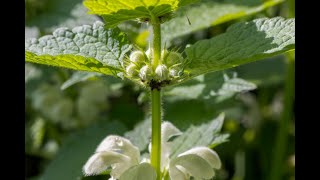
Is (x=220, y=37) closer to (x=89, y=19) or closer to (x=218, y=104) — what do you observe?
(x=218, y=104)

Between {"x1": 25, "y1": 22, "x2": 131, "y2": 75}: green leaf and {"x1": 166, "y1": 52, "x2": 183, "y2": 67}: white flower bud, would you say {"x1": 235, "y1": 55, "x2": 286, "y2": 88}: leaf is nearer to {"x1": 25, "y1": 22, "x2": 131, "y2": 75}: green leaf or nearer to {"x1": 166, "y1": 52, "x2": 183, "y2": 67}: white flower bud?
{"x1": 25, "y1": 22, "x2": 131, "y2": 75}: green leaf

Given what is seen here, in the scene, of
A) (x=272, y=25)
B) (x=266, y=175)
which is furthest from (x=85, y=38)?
(x=266, y=175)

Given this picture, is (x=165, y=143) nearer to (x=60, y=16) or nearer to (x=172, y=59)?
(x=172, y=59)

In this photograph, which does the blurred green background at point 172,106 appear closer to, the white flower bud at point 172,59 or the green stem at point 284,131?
the green stem at point 284,131

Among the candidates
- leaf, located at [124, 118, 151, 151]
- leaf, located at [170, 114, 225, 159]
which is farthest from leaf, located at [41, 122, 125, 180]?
leaf, located at [170, 114, 225, 159]

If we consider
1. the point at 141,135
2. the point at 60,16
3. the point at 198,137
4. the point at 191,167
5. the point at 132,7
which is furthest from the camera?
the point at 60,16

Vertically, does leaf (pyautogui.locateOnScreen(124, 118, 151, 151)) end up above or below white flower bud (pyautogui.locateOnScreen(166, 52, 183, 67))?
below

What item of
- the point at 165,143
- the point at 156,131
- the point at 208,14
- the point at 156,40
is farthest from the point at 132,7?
the point at 208,14
